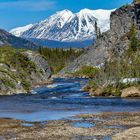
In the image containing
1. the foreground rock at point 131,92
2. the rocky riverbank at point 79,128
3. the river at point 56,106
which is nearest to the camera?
the rocky riverbank at point 79,128

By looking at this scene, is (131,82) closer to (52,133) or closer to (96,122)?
(96,122)

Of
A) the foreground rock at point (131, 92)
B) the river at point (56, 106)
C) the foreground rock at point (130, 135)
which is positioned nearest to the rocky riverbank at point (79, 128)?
the foreground rock at point (130, 135)

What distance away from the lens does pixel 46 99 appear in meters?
128

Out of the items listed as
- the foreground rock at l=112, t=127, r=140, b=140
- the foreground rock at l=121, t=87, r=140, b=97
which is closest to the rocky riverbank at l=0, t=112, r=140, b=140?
the foreground rock at l=112, t=127, r=140, b=140

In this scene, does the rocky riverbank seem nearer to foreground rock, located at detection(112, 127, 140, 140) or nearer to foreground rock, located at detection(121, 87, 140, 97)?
foreground rock, located at detection(112, 127, 140, 140)

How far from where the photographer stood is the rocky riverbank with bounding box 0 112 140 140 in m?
59.1

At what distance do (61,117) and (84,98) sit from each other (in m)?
43.3

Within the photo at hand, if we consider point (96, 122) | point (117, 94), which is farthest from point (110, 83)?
point (96, 122)

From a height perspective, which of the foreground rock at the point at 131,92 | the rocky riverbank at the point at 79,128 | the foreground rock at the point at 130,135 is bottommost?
the rocky riverbank at the point at 79,128

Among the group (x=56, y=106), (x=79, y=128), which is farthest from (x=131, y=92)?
(x=79, y=128)

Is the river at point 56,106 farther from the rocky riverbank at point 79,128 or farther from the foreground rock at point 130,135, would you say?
the foreground rock at point 130,135

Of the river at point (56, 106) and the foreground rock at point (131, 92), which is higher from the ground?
the foreground rock at point (131, 92)

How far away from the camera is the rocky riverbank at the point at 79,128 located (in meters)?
59.1

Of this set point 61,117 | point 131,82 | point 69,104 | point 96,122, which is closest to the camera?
point 96,122
